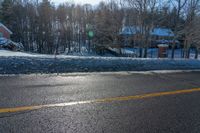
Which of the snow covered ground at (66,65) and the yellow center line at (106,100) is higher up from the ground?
the snow covered ground at (66,65)

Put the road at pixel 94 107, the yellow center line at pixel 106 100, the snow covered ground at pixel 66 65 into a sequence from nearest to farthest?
the road at pixel 94 107 < the yellow center line at pixel 106 100 < the snow covered ground at pixel 66 65

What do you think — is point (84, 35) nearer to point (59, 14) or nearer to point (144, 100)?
point (59, 14)

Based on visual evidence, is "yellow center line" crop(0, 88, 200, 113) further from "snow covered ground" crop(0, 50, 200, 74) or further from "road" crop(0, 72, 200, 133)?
"snow covered ground" crop(0, 50, 200, 74)

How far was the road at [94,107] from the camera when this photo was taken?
4.14 metres

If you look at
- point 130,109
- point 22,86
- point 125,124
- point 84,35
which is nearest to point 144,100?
point 130,109

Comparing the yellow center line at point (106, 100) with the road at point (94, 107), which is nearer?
the road at point (94, 107)

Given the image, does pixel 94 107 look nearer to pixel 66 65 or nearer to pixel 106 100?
pixel 106 100

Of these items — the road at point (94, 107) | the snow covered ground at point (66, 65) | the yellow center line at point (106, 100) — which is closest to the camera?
the road at point (94, 107)

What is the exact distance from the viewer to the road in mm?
4141

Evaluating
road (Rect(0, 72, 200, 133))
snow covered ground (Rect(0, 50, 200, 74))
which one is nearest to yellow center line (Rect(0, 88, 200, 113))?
road (Rect(0, 72, 200, 133))

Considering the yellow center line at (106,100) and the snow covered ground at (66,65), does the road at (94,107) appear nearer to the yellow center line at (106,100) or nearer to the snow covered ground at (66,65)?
the yellow center line at (106,100)

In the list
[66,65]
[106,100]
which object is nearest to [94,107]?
[106,100]

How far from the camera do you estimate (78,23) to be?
60125 mm

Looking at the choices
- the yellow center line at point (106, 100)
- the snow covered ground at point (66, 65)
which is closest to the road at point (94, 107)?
the yellow center line at point (106, 100)
